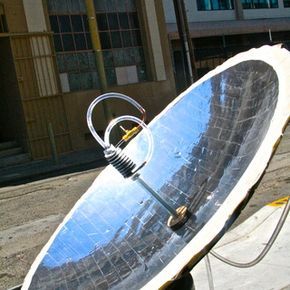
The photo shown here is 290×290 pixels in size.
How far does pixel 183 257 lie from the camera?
2146 mm

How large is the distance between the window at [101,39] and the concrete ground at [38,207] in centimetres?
669

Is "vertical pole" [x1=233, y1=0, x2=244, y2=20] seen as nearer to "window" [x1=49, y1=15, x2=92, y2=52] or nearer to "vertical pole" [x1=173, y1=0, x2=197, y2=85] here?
"vertical pole" [x1=173, y1=0, x2=197, y2=85]

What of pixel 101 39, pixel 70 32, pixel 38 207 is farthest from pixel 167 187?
pixel 101 39

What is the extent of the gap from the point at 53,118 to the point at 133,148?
1450 cm

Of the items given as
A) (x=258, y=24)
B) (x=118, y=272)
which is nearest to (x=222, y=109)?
(x=118, y=272)

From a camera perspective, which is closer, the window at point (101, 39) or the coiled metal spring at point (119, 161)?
the coiled metal spring at point (119, 161)

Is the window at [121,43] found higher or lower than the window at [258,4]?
lower

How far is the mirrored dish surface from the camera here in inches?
109

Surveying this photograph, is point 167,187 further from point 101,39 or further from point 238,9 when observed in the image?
point 238,9

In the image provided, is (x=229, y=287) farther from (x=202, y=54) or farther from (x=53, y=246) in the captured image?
(x=202, y=54)

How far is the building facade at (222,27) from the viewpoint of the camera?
25.3 m

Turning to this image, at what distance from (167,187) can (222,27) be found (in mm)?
23750

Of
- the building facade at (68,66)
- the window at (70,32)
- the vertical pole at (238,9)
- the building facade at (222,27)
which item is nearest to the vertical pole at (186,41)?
the building facade at (68,66)

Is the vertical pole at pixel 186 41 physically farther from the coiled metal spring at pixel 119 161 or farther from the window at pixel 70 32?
the coiled metal spring at pixel 119 161
